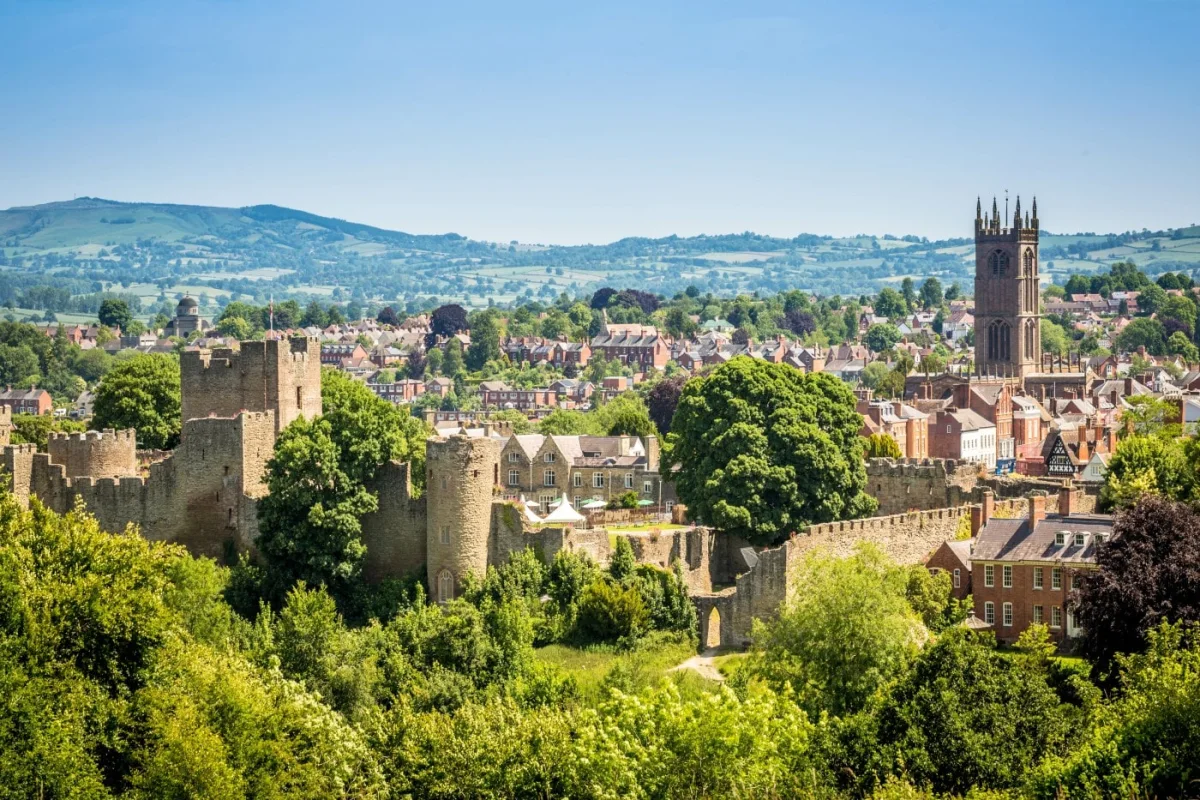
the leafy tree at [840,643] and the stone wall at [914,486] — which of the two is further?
the stone wall at [914,486]

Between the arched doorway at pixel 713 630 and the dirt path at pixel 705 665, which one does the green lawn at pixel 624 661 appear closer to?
the dirt path at pixel 705 665

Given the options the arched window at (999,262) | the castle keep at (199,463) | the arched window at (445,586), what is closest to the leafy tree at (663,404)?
the arched window at (999,262)

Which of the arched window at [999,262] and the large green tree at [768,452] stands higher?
the arched window at [999,262]

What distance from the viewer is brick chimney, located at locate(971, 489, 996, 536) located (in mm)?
52000

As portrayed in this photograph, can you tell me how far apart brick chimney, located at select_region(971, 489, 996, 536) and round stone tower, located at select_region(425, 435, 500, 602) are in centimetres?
1123

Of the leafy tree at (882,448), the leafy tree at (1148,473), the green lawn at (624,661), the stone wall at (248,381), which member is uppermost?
the stone wall at (248,381)

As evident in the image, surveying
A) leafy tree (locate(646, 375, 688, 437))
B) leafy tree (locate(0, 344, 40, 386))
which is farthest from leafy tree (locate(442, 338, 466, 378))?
leafy tree (locate(646, 375, 688, 437))

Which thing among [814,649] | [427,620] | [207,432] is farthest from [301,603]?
[814,649]

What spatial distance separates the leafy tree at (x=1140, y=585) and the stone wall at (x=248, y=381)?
19.5 m

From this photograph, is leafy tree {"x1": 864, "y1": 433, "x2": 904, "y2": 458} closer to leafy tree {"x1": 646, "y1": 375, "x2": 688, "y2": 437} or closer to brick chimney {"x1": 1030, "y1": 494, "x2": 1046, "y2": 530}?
brick chimney {"x1": 1030, "y1": 494, "x2": 1046, "y2": 530}

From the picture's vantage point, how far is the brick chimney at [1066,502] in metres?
51.5

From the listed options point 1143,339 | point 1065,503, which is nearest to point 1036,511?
point 1065,503

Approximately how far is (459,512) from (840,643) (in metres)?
10.3

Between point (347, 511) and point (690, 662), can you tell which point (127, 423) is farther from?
point (690, 662)
